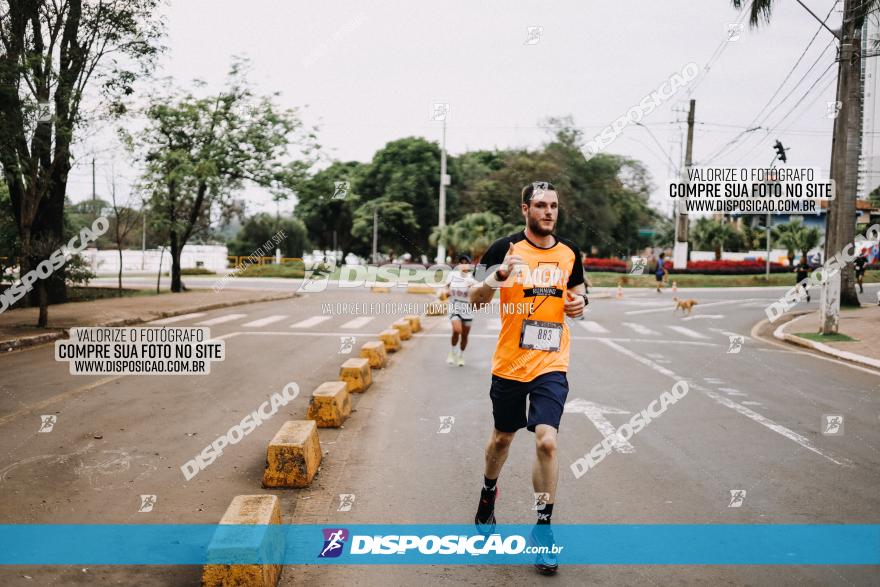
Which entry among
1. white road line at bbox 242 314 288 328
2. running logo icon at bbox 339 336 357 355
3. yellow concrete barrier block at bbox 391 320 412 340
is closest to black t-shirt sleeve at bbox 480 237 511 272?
running logo icon at bbox 339 336 357 355

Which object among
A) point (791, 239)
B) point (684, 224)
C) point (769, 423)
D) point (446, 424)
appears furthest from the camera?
point (791, 239)

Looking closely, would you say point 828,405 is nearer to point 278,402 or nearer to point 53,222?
point 278,402

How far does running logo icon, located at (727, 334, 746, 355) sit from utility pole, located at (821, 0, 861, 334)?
1.86 m

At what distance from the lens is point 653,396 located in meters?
9.83

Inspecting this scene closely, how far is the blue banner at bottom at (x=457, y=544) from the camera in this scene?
4395 mm

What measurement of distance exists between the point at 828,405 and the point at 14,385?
34.8 ft

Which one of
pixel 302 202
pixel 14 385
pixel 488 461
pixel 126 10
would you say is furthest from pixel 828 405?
pixel 302 202

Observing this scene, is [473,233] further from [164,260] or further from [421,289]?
[164,260]

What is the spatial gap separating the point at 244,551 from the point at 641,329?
17.0m

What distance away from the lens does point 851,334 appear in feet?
58.0

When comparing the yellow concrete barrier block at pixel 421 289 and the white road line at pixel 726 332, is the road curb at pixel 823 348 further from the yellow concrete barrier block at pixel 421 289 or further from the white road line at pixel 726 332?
the yellow concrete barrier block at pixel 421 289

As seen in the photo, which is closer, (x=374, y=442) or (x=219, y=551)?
(x=219, y=551)

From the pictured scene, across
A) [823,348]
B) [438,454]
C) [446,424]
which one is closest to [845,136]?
[823,348]

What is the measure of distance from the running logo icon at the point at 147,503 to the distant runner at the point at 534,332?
7.68 feet
